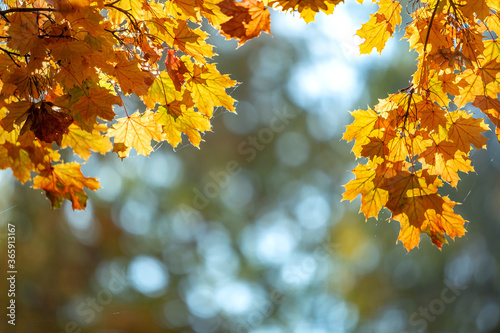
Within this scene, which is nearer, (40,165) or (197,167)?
(40,165)

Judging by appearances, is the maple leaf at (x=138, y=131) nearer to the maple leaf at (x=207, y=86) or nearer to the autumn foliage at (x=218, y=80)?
the autumn foliage at (x=218, y=80)

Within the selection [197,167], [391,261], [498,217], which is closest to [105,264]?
[197,167]

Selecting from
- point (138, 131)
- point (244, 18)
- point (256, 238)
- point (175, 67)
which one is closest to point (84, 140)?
point (138, 131)

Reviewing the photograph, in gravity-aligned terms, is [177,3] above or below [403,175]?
above

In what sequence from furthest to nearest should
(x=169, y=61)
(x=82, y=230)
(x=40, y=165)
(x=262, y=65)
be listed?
(x=262, y=65) → (x=82, y=230) → (x=40, y=165) → (x=169, y=61)

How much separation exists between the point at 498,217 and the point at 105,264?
699 cm

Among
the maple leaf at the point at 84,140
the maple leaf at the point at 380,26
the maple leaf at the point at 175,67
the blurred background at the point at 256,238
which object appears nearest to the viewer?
the maple leaf at the point at 175,67

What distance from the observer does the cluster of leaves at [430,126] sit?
161 cm

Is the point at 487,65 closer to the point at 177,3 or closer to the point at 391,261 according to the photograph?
the point at 177,3

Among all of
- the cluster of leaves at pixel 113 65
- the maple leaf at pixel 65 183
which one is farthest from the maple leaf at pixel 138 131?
the maple leaf at pixel 65 183

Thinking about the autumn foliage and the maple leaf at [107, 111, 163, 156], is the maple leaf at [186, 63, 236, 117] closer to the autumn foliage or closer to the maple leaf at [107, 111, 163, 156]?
the autumn foliage

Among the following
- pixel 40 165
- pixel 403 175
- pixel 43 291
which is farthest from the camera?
pixel 43 291

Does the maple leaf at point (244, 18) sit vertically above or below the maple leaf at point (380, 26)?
below

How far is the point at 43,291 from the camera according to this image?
22.0 ft
